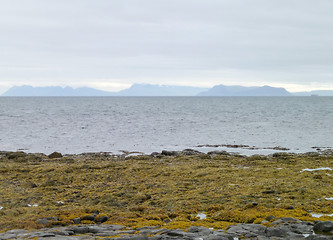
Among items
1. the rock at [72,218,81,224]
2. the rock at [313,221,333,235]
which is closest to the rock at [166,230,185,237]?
the rock at [72,218,81,224]

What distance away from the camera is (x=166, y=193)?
17.6 metres

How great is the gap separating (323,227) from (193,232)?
14.0ft

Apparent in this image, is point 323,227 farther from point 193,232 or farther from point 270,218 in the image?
point 193,232

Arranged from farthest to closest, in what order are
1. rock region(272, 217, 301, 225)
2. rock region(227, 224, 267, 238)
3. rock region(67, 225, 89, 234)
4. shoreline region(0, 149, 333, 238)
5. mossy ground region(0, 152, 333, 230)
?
mossy ground region(0, 152, 333, 230), shoreline region(0, 149, 333, 238), rock region(272, 217, 301, 225), rock region(67, 225, 89, 234), rock region(227, 224, 267, 238)

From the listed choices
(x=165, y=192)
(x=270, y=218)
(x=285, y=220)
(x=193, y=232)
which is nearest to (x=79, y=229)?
(x=193, y=232)

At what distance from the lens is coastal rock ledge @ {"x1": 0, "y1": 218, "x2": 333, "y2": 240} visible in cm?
1077

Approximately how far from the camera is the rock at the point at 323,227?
1121 cm

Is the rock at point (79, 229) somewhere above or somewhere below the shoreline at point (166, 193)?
above

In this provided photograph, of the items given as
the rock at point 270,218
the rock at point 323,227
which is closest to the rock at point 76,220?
the rock at point 270,218

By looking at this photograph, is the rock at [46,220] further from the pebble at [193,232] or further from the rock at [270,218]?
the rock at [270,218]

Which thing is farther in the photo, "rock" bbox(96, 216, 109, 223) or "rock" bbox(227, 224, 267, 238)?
"rock" bbox(96, 216, 109, 223)

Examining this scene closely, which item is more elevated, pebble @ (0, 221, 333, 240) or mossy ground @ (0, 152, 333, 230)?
pebble @ (0, 221, 333, 240)

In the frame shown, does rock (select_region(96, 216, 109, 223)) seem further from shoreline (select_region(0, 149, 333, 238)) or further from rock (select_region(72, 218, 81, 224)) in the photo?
rock (select_region(72, 218, 81, 224))

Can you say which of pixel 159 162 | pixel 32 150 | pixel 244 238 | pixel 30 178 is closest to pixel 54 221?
pixel 244 238
